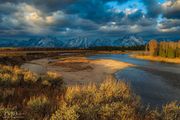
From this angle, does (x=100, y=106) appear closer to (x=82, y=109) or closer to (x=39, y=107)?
(x=82, y=109)

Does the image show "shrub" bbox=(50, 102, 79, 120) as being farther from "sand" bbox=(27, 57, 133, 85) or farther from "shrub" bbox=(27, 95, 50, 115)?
"sand" bbox=(27, 57, 133, 85)

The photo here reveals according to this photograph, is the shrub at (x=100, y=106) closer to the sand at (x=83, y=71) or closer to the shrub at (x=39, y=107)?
the shrub at (x=39, y=107)

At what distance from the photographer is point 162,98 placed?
21.0 meters

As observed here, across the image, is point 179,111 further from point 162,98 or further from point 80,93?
point 162,98

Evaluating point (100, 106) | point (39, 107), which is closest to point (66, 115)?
point (39, 107)

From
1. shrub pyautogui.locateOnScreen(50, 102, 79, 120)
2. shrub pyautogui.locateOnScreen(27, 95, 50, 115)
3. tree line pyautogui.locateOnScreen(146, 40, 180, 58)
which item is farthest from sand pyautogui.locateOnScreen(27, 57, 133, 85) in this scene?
tree line pyautogui.locateOnScreen(146, 40, 180, 58)

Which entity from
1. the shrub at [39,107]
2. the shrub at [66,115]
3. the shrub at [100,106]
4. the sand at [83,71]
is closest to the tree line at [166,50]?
the sand at [83,71]

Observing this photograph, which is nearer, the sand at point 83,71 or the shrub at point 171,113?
the shrub at point 171,113

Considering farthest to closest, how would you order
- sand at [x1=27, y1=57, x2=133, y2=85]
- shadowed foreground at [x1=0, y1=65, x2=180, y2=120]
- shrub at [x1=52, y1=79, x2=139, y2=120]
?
1. sand at [x1=27, y1=57, x2=133, y2=85]
2. shrub at [x1=52, y1=79, x2=139, y2=120]
3. shadowed foreground at [x1=0, y1=65, x2=180, y2=120]

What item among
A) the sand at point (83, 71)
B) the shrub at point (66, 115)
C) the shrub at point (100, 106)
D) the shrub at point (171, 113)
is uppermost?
the shrub at point (66, 115)

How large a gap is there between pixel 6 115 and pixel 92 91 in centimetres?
449

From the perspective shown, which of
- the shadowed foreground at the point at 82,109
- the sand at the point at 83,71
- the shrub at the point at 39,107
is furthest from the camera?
the sand at the point at 83,71

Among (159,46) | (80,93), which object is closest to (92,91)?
(80,93)

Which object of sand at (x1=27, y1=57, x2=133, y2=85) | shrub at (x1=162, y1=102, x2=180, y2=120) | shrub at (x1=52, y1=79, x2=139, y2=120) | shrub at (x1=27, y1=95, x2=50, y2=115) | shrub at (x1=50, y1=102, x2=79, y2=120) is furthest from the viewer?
sand at (x1=27, y1=57, x2=133, y2=85)
